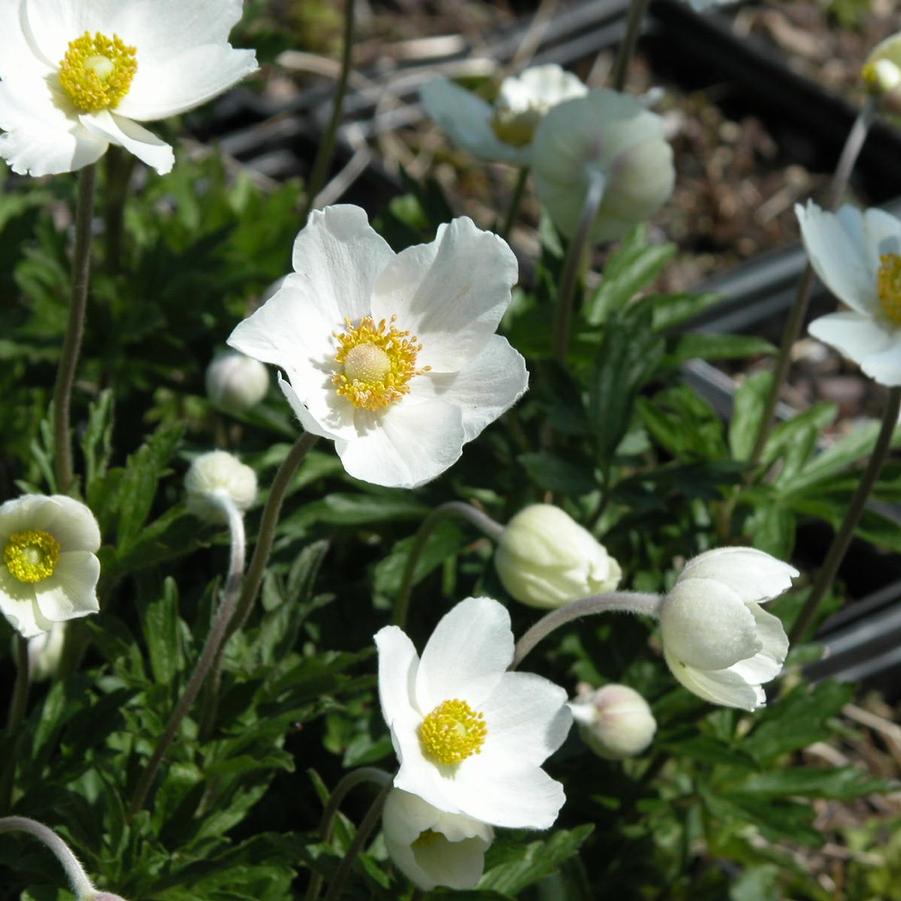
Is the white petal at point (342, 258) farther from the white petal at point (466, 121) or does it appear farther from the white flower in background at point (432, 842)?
the white petal at point (466, 121)

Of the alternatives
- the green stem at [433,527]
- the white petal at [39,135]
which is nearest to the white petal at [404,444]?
the green stem at [433,527]

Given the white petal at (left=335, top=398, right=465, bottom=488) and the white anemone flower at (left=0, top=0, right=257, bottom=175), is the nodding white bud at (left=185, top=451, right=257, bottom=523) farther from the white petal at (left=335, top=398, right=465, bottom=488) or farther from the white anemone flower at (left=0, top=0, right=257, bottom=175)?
the white anemone flower at (left=0, top=0, right=257, bottom=175)

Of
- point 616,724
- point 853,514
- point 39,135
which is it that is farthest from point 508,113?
point 616,724

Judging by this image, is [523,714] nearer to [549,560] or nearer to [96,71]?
[549,560]

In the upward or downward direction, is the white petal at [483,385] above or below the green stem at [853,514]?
above

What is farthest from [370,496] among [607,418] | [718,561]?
[718,561]

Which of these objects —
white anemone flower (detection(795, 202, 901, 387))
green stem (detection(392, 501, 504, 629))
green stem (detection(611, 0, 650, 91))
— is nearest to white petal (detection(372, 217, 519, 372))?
green stem (detection(392, 501, 504, 629))
